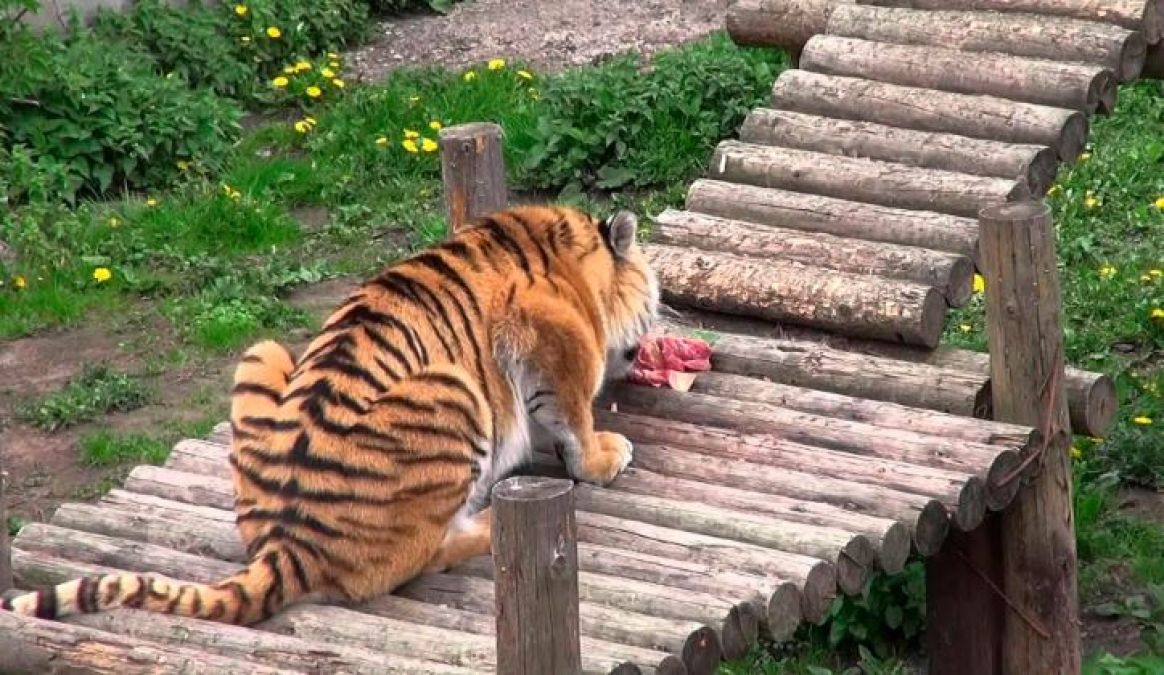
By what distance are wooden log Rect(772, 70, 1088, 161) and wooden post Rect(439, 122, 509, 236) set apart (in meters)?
1.14

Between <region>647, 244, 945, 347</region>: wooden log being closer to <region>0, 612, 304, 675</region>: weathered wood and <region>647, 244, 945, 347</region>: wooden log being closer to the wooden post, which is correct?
the wooden post

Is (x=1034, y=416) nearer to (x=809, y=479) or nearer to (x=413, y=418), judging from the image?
(x=809, y=479)

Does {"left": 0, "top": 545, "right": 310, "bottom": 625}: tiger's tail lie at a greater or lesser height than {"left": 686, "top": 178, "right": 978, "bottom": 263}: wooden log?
lesser

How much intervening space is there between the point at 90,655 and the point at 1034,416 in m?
2.53

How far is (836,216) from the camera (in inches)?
250

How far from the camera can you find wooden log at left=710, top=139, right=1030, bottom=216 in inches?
245

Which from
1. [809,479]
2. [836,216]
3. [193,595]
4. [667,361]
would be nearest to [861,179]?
[836,216]

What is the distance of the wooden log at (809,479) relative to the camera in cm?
521

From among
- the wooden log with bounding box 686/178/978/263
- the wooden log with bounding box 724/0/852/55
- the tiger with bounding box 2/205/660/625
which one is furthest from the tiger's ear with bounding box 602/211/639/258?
the wooden log with bounding box 724/0/852/55

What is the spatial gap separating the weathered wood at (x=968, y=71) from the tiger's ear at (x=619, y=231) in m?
1.48

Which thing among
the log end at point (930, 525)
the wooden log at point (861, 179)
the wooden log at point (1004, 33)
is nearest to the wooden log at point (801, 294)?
the wooden log at point (861, 179)

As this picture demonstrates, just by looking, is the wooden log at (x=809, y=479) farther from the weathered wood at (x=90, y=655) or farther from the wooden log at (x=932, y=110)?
the wooden log at (x=932, y=110)

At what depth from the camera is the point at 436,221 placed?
8594mm

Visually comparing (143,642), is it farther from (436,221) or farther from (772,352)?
(436,221)
